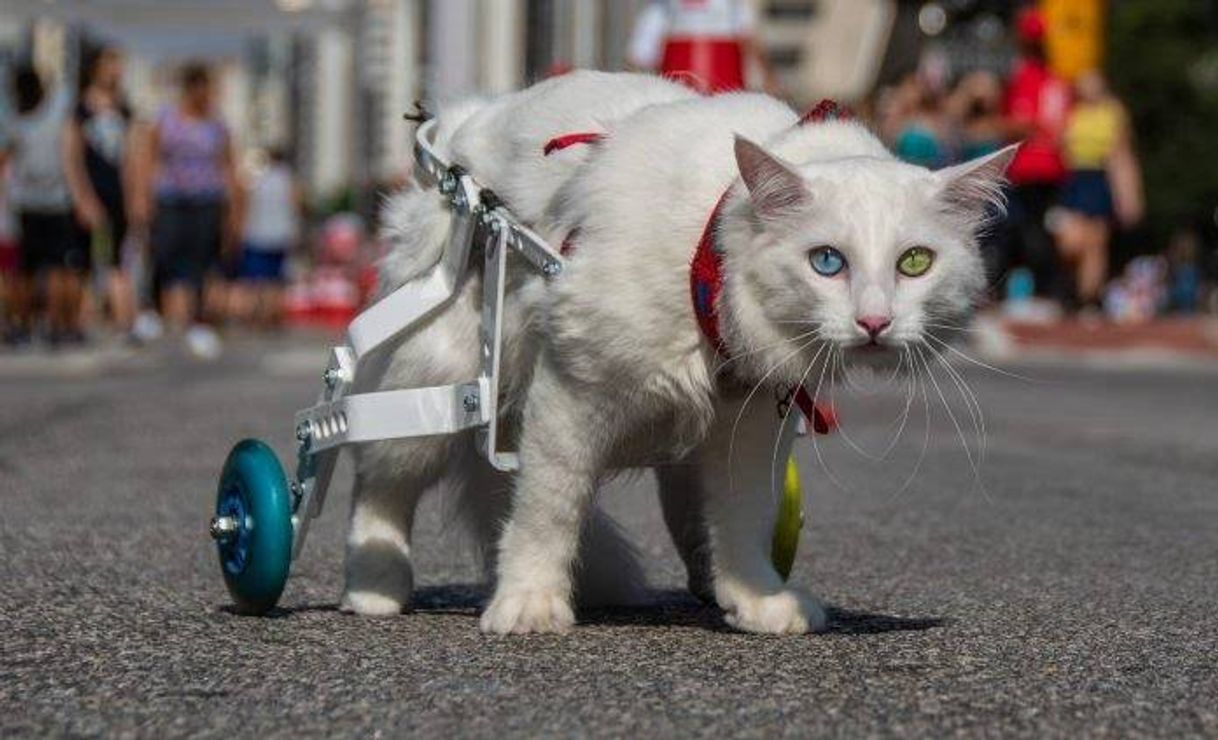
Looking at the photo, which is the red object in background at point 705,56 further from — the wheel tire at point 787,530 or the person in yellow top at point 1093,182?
the person in yellow top at point 1093,182

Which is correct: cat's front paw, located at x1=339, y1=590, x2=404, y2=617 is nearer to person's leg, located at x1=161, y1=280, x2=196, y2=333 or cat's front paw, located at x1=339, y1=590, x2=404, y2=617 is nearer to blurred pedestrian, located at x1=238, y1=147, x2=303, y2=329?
person's leg, located at x1=161, y1=280, x2=196, y2=333

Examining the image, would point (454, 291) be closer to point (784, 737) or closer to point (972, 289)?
point (972, 289)

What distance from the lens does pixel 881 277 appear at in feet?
14.7

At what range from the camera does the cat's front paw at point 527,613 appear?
4887mm

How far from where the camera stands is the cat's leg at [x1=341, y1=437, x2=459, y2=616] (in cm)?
533

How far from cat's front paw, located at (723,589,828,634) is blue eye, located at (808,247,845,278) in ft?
2.48

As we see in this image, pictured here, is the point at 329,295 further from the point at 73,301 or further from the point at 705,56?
the point at 705,56

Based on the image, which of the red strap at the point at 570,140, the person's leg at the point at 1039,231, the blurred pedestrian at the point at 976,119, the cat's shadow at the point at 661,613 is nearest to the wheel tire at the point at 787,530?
the cat's shadow at the point at 661,613

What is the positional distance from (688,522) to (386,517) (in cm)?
62

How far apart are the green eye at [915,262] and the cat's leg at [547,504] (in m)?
0.59

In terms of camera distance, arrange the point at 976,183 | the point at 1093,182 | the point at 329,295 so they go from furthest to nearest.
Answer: the point at 329,295 → the point at 1093,182 → the point at 976,183

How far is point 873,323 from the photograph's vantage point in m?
4.40

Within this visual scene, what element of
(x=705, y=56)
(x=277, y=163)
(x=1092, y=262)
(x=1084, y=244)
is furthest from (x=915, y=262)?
(x=277, y=163)

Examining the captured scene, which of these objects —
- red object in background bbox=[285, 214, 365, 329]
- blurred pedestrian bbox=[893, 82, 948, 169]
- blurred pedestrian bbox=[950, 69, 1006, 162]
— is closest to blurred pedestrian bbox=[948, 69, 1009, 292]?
blurred pedestrian bbox=[950, 69, 1006, 162]
